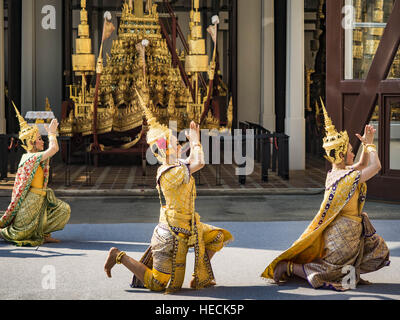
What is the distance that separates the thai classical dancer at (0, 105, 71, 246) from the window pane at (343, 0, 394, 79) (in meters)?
5.88

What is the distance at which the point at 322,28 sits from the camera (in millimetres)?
20609

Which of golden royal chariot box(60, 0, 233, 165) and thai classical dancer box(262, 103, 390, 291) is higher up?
golden royal chariot box(60, 0, 233, 165)

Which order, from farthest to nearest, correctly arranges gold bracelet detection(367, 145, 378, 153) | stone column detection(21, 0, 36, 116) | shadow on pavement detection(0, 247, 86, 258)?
stone column detection(21, 0, 36, 116) → shadow on pavement detection(0, 247, 86, 258) → gold bracelet detection(367, 145, 378, 153)

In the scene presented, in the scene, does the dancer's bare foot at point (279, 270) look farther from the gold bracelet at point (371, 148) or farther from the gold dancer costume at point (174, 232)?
the gold bracelet at point (371, 148)

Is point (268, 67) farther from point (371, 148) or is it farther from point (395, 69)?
point (371, 148)

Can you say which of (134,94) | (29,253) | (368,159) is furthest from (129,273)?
(134,94)

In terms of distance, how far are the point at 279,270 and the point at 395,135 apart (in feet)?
18.9

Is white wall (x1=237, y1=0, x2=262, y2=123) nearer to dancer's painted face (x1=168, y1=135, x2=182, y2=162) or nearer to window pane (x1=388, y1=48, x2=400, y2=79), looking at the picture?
window pane (x1=388, y1=48, x2=400, y2=79)

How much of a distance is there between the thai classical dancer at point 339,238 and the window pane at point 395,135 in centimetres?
516

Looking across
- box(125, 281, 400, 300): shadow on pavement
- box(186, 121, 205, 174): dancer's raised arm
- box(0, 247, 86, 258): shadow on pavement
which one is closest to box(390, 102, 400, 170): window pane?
box(125, 281, 400, 300): shadow on pavement

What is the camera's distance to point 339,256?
6492 millimetres

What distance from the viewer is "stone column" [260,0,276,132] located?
64.7ft

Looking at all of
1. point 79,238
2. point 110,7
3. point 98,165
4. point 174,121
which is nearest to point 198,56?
point 174,121

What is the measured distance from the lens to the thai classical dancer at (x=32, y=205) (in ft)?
27.7
